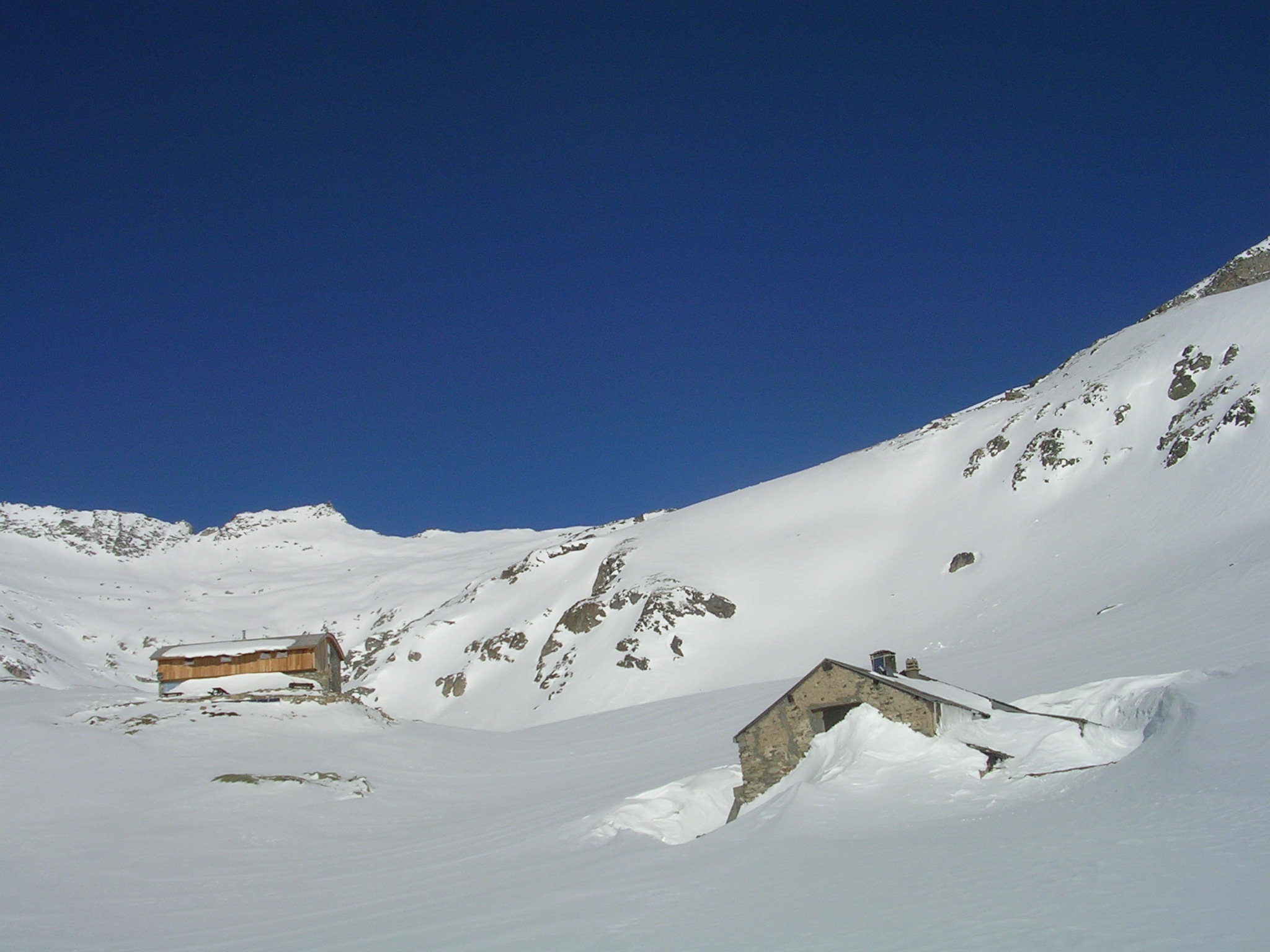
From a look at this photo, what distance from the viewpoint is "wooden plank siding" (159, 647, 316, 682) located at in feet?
165

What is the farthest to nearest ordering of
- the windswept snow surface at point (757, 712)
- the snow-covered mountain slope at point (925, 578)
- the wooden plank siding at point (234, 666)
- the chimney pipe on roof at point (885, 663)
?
the wooden plank siding at point (234, 666)
the snow-covered mountain slope at point (925, 578)
the chimney pipe on roof at point (885, 663)
the windswept snow surface at point (757, 712)

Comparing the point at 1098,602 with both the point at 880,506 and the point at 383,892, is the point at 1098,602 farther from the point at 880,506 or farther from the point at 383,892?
the point at 383,892

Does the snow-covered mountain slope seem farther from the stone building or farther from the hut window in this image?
the hut window

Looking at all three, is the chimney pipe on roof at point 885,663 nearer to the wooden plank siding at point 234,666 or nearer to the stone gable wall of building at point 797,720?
the stone gable wall of building at point 797,720

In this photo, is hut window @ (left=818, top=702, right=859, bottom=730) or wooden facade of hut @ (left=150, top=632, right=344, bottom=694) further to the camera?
wooden facade of hut @ (left=150, top=632, right=344, bottom=694)

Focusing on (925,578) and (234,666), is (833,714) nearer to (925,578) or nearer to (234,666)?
(234,666)

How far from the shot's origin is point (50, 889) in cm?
→ 2139

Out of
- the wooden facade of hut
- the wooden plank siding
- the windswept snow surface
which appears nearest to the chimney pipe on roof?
the windswept snow surface

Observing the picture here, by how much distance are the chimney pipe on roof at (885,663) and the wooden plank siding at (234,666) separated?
34.3m

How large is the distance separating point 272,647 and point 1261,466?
63.2m

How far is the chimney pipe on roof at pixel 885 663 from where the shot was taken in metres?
30.4

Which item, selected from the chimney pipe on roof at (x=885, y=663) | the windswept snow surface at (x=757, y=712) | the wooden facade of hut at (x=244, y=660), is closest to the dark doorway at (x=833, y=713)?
the windswept snow surface at (x=757, y=712)

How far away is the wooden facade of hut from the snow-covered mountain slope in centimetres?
2298

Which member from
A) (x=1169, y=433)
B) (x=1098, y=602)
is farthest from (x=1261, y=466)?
(x=1098, y=602)
